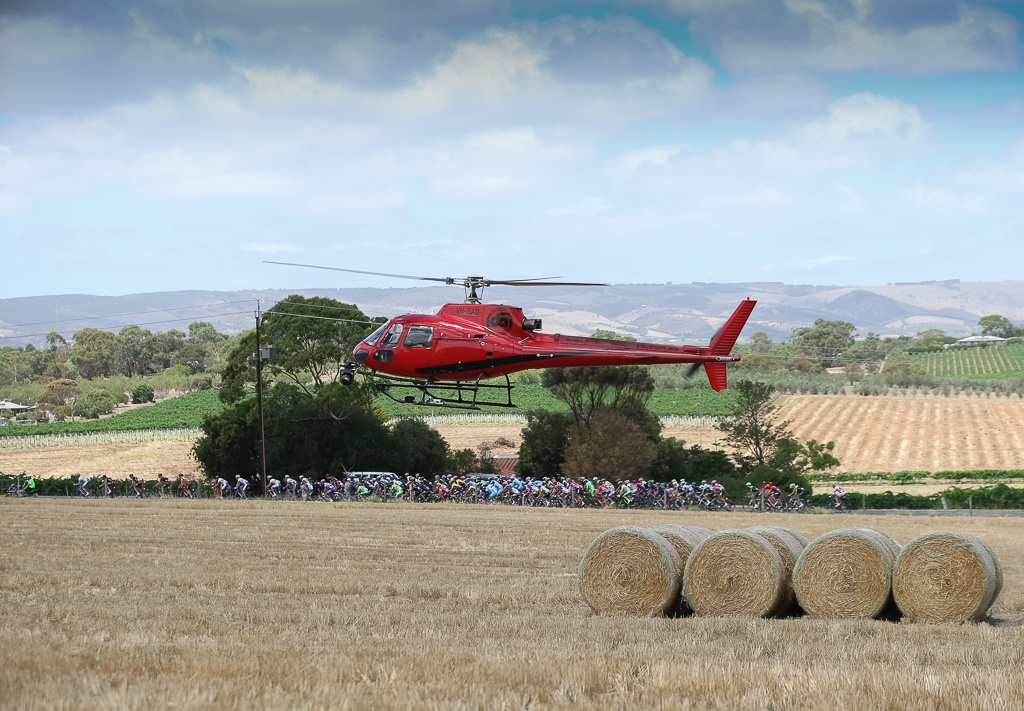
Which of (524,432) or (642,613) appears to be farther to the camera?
(524,432)

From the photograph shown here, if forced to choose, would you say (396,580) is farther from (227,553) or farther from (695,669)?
(695,669)

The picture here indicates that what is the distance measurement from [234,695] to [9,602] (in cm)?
783

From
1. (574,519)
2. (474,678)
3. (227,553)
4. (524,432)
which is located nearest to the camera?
(474,678)

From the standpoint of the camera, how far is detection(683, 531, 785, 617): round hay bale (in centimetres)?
1366

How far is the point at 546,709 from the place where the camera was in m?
7.33

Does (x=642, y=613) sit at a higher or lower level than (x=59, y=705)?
lower

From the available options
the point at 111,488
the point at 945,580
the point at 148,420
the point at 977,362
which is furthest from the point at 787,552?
the point at 977,362

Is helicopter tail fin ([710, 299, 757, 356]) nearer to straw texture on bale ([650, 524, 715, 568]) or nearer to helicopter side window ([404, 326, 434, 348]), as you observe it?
helicopter side window ([404, 326, 434, 348])

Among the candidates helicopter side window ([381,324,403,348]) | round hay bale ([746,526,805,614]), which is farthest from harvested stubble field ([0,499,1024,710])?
helicopter side window ([381,324,403,348])

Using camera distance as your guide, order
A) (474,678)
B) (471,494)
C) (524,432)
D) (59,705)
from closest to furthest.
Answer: (59,705) → (474,678) → (471,494) → (524,432)

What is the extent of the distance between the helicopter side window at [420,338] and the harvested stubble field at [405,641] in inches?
192

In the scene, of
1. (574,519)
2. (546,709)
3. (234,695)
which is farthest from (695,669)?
(574,519)

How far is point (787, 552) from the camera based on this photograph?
14211 millimetres

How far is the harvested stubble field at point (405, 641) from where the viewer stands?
7.58 meters
